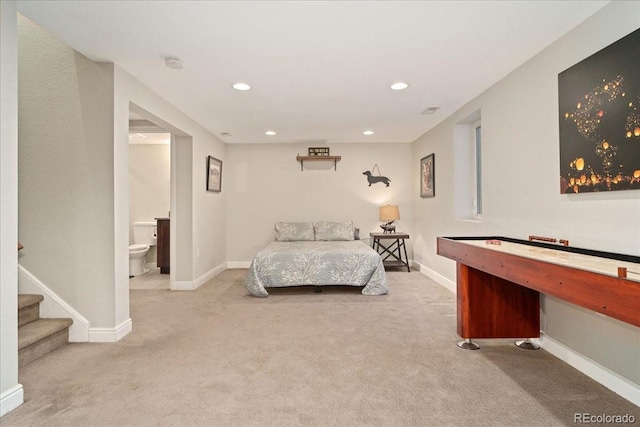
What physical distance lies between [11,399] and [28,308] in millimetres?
1126

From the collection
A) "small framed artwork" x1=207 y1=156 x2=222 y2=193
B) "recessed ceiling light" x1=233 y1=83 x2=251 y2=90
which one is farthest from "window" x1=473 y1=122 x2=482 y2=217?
"small framed artwork" x1=207 y1=156 x2=222 y2=193

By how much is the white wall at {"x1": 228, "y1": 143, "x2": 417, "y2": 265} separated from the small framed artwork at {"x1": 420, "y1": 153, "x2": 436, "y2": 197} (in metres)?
0.62

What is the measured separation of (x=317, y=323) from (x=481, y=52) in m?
2.70

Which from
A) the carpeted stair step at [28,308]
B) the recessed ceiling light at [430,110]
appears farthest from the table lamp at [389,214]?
the carpeted stair step at [28,308]

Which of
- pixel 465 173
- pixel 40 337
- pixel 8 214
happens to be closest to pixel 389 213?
pixel 465 173

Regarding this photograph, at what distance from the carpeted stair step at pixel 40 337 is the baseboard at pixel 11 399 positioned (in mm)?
559

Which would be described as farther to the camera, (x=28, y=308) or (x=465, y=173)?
(x=465, y=173)

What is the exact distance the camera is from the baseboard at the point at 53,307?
2.81 m

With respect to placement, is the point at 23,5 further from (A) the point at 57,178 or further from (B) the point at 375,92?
(B) the point at 375,92

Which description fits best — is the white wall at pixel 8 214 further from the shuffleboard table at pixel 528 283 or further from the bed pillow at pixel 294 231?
the bed pillow at pixel 294 231

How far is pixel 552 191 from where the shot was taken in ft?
8.25

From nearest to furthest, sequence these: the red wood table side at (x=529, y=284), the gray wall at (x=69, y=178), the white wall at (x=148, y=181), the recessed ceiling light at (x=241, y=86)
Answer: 1. the red wood table side at (x=529, y=284)
2. the gray wall at (x=69, y=178)
3. the recessed ceiling light at (x=241, y=86)
4. the white wall at (x=148, y=181)

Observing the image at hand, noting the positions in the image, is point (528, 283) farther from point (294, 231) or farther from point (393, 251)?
point (393, 251)

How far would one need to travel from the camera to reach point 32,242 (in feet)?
9.30
